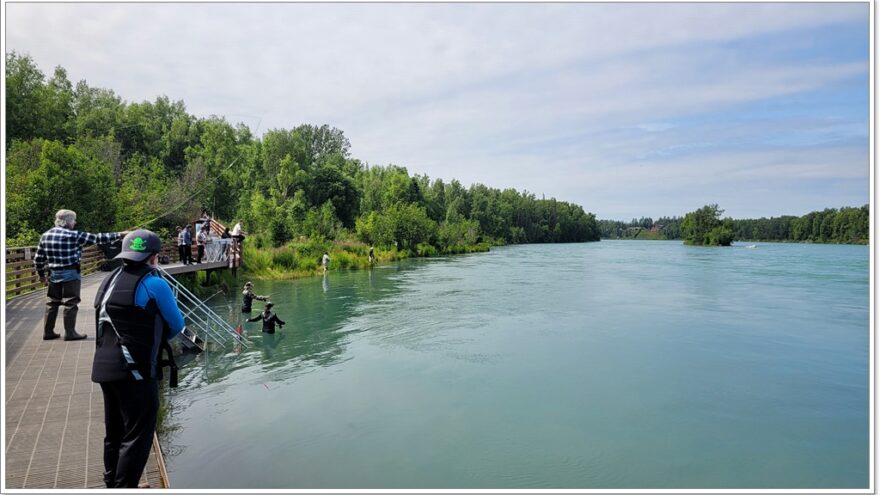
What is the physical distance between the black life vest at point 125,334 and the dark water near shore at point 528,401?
11.7 ft

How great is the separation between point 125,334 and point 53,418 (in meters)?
2.79

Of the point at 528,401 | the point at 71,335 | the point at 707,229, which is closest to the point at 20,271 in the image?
the point at 71,335

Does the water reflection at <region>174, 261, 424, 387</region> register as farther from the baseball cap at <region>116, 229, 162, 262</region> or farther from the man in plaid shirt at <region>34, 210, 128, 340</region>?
the baseball cap at <region>116, 229, 162, 262</region>

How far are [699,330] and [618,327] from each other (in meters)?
2.52

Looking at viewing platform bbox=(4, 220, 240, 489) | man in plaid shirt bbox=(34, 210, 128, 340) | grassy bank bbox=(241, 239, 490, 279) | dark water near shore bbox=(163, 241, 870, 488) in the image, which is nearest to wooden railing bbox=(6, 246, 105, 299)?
viewing platform bbox=(4, 220, 240, 489)

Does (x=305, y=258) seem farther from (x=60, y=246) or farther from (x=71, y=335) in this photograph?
(x=60, y=246)

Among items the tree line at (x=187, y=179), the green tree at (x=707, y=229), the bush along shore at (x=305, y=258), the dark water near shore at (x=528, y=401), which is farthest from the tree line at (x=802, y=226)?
the dark water near shore at (x=528, y=401)

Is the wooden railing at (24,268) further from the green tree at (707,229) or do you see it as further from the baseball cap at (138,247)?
the green tree at (707,229)

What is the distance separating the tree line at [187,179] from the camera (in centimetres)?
2231

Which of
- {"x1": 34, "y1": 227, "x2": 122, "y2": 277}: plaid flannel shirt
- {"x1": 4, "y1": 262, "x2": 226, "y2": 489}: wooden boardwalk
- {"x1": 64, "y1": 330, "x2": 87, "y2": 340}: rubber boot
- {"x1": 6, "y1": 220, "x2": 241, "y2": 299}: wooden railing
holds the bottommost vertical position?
{"x1": 4, "y1": 262, "x2": 226, "y2": 489}: wooden boardwalk

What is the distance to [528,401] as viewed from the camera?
10.9m

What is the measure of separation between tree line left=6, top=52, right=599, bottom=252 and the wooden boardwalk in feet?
16.8

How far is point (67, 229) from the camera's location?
26.8 feet

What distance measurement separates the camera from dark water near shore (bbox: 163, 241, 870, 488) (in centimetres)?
791
